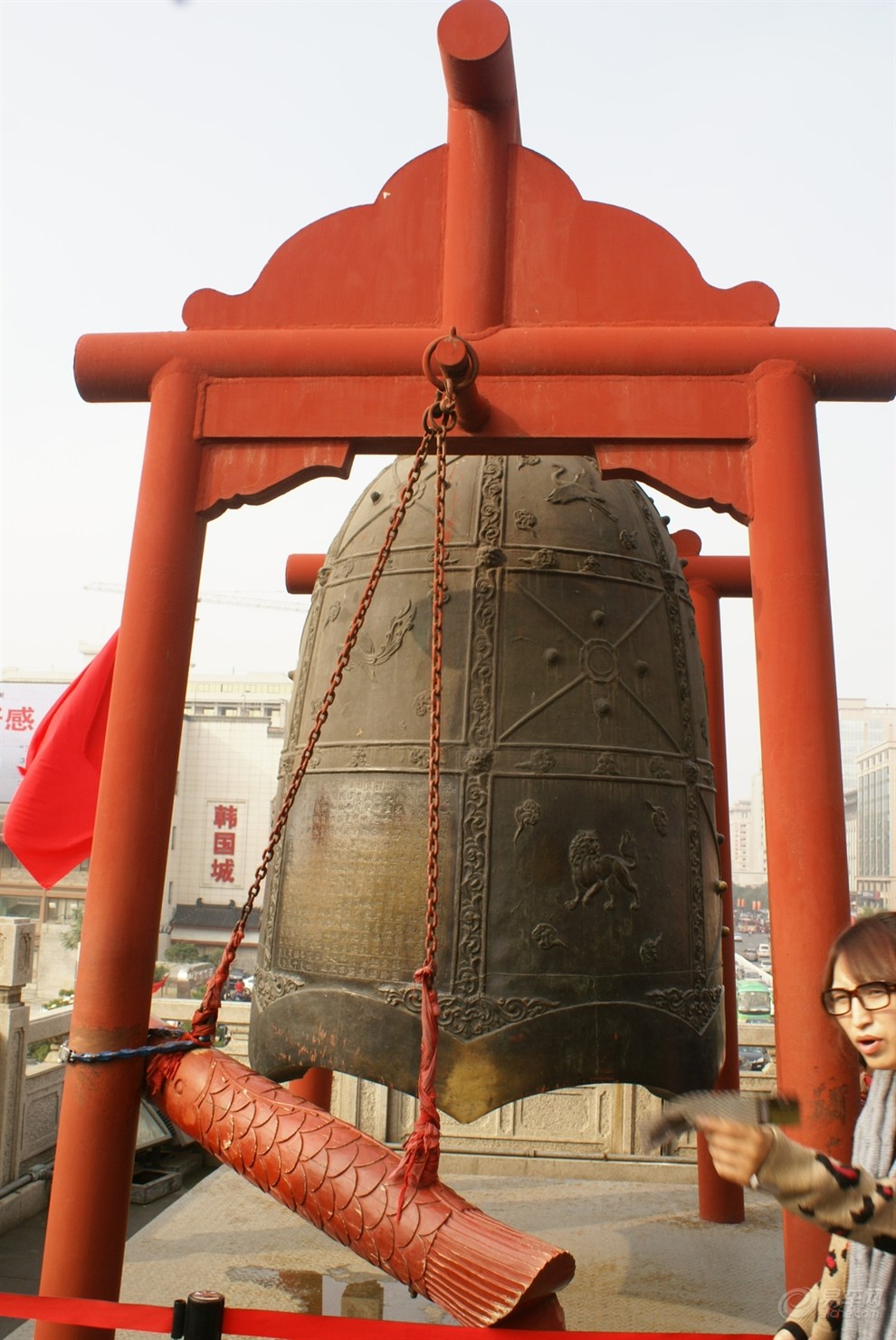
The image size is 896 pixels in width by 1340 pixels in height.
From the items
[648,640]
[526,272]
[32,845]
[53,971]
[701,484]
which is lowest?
[53,971]

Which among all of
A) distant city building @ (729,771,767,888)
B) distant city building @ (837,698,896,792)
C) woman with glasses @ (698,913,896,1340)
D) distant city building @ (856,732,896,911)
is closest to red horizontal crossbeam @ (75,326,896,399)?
woman with glasses @ (698,913,896,1340)

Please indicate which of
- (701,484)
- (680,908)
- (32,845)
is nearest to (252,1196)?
(32,845)

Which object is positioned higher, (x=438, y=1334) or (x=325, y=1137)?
(x=325, y=1137)

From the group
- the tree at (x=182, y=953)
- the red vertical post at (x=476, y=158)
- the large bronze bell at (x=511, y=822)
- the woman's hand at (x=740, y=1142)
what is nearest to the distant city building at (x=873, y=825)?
the tree at (x=182, y=953)

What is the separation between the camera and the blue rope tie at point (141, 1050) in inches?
103

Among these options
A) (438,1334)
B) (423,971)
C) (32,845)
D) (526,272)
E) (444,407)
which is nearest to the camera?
(438,1334)

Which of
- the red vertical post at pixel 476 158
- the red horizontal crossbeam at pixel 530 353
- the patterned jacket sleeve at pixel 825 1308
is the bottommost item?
the patterned jacket sleeve at pixel 825 1308

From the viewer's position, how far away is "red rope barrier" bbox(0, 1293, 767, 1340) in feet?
5.95

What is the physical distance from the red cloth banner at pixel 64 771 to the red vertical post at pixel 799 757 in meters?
3.50

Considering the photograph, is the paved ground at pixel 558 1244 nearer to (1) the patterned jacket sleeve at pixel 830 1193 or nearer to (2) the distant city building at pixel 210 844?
(1) the patterned jacket sleeve at pixel 830 1193

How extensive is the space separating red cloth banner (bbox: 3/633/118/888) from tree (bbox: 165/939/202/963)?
25.4m

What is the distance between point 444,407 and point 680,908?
1569mm

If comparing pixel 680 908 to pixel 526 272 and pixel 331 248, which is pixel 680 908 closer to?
pixel 526 272

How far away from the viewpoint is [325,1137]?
2232 mm
